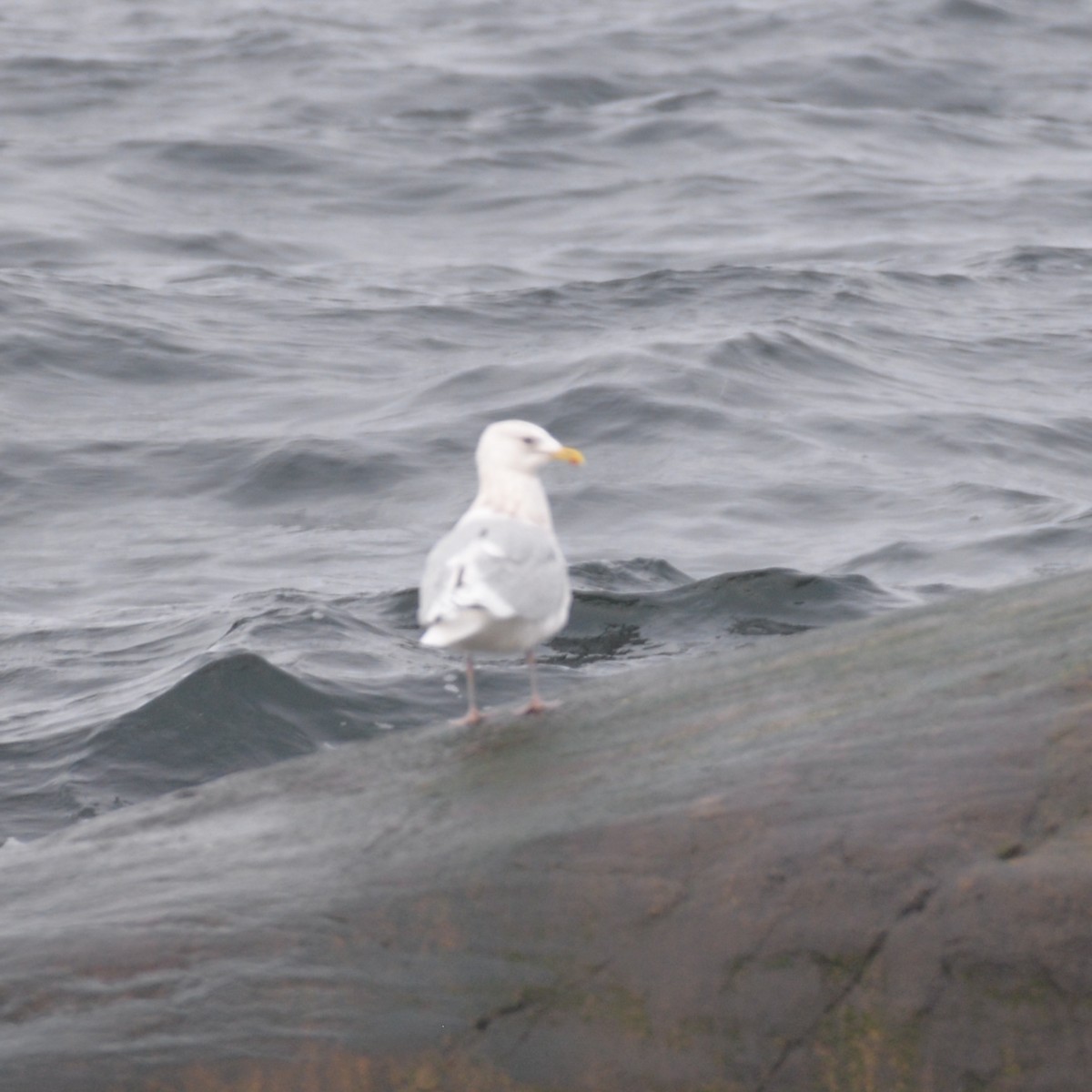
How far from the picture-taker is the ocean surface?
788 centimetres

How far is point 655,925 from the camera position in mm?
3326

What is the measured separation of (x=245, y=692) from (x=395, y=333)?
21.8ft

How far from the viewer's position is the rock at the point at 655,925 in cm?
317

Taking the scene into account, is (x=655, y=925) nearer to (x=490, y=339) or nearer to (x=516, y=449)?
(x=516, y=449)

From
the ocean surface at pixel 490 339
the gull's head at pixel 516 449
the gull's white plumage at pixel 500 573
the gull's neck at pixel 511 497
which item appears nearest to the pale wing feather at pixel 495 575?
the gull's white plumage at pixel 500 573

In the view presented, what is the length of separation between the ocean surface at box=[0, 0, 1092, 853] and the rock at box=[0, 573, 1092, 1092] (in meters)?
1.14

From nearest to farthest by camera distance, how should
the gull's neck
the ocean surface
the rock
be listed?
the rock, the gull's neck, the ocean surface

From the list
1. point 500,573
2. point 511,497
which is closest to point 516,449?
point 511,497

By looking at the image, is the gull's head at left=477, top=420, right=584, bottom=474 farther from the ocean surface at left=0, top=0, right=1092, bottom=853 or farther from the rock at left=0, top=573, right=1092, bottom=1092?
the rock at left=0, top=573, right=1092, bottom=1092

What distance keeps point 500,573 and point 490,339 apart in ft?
30.3

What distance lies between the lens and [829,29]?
23.6m

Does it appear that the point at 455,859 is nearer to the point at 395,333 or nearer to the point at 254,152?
the point at 395,333

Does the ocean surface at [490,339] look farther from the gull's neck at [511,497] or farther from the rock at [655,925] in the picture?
the rock at [655,925]

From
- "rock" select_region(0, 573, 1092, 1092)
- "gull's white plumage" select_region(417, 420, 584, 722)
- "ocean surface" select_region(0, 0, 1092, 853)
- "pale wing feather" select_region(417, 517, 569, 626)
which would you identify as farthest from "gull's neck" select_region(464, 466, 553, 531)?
"rock" select_region(0, 573, 1092, 1092)
